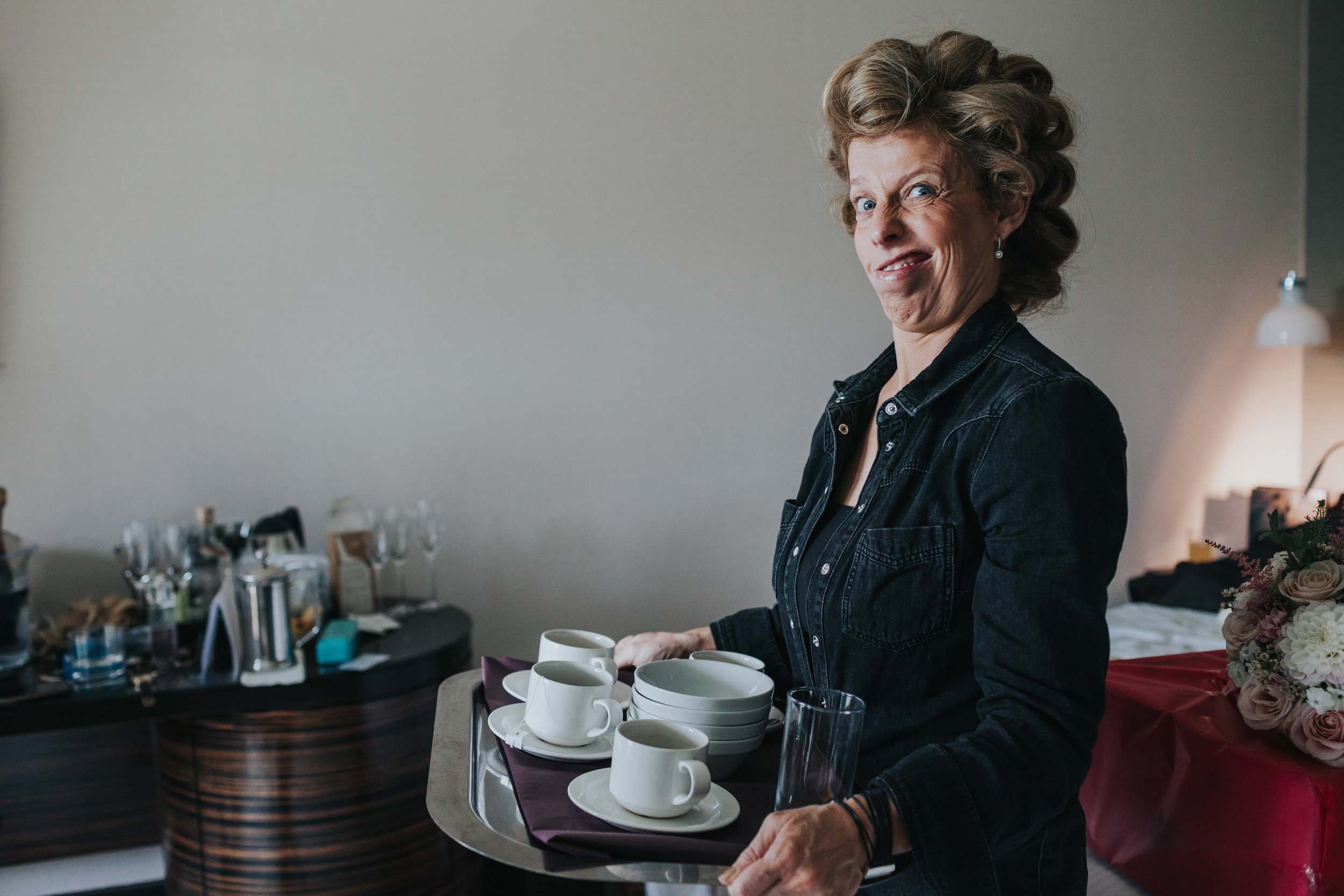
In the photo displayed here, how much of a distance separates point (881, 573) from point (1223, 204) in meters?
3.64

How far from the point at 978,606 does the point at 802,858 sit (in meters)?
0.33

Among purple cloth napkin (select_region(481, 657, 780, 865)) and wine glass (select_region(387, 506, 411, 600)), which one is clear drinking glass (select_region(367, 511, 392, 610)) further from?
purple cloth napkin (select_region(481, 657, 780, 865))

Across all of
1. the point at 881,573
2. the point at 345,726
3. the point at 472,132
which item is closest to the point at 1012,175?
the point at 881,573

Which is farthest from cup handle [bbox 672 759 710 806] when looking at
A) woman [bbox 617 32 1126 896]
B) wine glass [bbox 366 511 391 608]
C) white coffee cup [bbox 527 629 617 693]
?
wine glass [bbox 366 511 391 608]

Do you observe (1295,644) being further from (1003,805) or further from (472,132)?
(472,132)

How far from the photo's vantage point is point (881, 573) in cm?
109

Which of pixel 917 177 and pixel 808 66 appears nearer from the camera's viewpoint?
pixel 917 177

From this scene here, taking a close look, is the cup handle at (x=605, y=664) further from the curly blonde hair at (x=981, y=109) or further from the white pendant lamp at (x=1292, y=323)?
the white pendant lamp at (x=1292, y=323)

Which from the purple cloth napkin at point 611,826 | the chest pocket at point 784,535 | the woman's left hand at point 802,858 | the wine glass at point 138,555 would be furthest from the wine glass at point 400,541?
the woman's left hand at point 802,858

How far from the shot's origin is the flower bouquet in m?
1.35

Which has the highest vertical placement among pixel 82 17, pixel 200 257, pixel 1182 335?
pixel 82 17

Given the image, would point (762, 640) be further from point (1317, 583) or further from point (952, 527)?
point (1317, 583)

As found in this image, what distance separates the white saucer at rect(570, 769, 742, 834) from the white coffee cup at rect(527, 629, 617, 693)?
189 mm

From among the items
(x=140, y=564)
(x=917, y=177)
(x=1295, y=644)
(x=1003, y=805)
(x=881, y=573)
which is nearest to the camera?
(x=1003, y=805)
